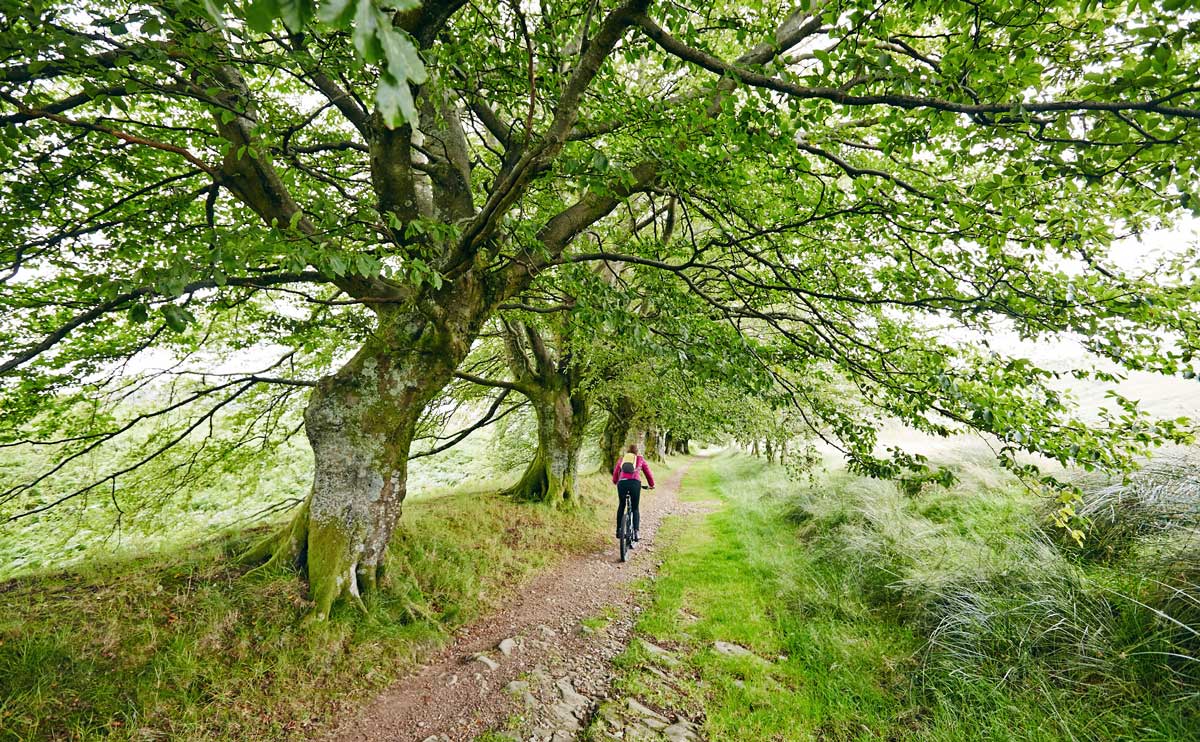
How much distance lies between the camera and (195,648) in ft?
14.6

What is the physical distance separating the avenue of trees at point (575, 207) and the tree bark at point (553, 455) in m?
4.57

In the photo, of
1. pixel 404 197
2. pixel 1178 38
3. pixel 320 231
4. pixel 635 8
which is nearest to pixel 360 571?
pixel 320 231

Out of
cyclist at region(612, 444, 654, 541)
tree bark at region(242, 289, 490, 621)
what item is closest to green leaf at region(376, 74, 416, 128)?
tree bark at region(242, 289, 490, 621)

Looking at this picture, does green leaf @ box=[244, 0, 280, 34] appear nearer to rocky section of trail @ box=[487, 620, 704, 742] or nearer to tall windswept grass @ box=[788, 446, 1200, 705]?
rocky section of trail @ box=[487, 620, 704, 742]

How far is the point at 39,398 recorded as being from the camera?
6.23 metres

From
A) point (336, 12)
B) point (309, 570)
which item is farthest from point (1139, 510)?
point (309, 570)

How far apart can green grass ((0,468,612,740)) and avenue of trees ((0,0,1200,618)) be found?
0.56 metres

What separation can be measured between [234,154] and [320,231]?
185 cm

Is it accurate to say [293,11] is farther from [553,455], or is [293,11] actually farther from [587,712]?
[553,455]

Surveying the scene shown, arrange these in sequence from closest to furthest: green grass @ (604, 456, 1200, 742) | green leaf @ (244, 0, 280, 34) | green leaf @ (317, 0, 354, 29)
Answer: green leaf @ (317, 0, 354, 29), green leaf @ (244, 0, 280, 34), green grass @ (604, 456, 1200, 742)

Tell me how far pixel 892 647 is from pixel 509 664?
4642 millimetres

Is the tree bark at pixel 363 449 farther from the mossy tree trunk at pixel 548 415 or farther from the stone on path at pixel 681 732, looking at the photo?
the mossy tree trunk at pixel 548 415

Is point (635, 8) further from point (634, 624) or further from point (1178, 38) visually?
point (634, 624)

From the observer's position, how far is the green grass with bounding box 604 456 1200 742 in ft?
13.3
